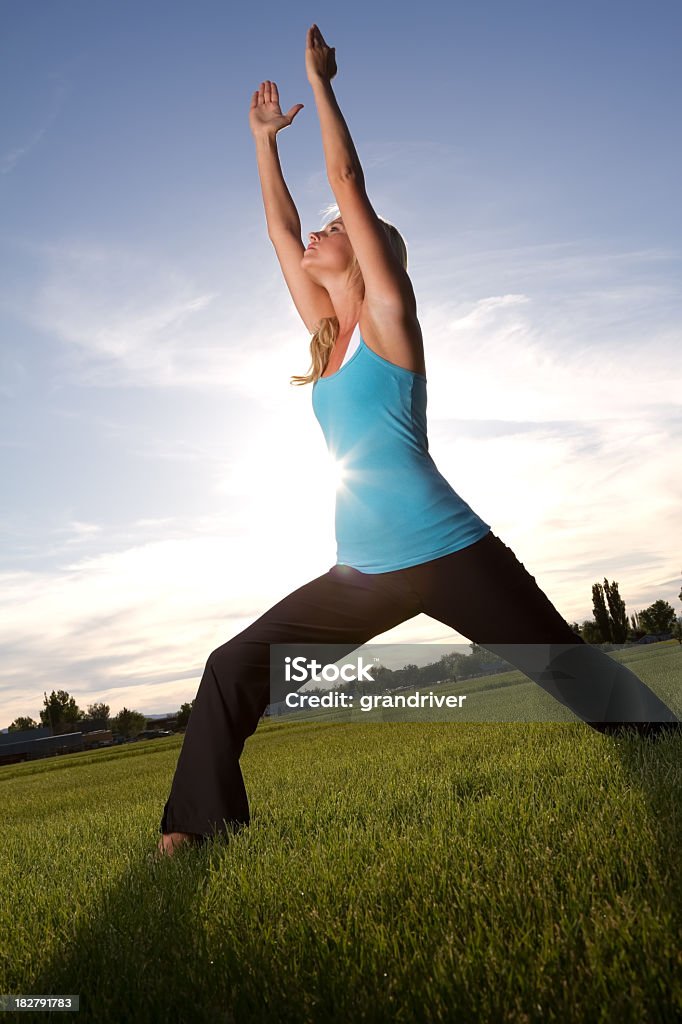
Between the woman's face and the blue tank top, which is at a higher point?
the woman's face

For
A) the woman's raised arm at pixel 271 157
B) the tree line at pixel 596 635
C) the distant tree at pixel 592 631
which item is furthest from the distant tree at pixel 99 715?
the woman's raised arm at pixel 271 157

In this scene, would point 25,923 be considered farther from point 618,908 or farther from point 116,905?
point 618,908

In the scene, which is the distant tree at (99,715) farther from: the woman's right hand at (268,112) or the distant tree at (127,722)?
the woman's right hand at (268,112)

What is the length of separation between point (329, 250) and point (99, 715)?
509ft

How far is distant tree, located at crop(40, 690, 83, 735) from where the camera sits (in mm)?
123562

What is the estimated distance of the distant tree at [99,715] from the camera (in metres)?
139

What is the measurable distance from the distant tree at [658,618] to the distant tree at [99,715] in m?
93.1

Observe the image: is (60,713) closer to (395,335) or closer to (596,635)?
(596,635)

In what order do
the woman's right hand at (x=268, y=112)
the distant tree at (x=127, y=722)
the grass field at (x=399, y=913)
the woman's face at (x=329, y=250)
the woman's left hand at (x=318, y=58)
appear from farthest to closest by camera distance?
1. the distant tree at (x=127, y=722)
2. the woman's right hand at (x=268, y=112)
3. the woman's face at (x=329, y=250)
4. the woman's left hand at (x=318, y=58)
5. the grass field at (x=399, y=913)

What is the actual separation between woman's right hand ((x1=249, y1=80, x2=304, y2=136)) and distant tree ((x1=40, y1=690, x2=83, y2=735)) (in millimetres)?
130413

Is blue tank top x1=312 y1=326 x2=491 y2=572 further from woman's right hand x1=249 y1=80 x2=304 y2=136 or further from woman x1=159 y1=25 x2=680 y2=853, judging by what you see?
woman's right hand x1=249 y1=80 x2=304 y2=136

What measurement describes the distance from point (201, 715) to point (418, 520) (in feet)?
4.52

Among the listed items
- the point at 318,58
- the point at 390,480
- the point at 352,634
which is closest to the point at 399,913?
the point at 352,634

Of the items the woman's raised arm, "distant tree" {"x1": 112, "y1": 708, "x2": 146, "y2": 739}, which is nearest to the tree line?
"distant tree" {"x1": 112, "y1": 708, "x2": 146, "y2": 739}
